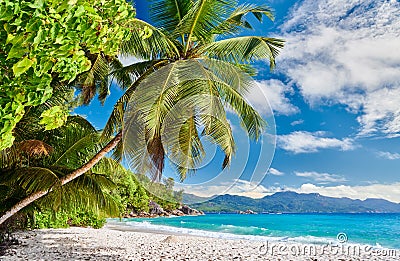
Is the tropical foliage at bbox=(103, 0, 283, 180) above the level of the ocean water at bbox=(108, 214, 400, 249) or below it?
above

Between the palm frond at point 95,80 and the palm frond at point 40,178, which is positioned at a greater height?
the palm frond at point 95,80

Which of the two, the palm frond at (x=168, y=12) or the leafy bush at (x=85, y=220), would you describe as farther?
the leafy bush at (x=85, y=220)

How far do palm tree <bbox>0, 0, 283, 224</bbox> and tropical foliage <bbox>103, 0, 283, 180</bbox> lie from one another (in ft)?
0.06

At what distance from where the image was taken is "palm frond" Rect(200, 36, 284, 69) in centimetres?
773

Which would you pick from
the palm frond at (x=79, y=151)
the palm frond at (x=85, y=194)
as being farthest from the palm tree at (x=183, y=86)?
the palm frond at (x=79, y=151)

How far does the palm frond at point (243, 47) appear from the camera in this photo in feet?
25.4

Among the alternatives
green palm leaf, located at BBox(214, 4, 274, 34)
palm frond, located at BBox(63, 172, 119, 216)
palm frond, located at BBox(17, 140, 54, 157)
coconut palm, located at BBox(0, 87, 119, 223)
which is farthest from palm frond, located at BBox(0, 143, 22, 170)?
green palm leaf, located at BBox(214, 4, 274, 34)

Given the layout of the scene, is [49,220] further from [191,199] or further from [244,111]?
[244,111]

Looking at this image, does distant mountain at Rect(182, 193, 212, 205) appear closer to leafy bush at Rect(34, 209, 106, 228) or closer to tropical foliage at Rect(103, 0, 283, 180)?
tropical foliage at Rect(103, 0, 283, 180)

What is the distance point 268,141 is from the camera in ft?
26.1

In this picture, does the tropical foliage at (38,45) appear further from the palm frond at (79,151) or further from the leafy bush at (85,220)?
the leafy bush at (85,220)

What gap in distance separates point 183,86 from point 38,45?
4.80 meters

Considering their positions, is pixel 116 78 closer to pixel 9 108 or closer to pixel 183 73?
pixel 183 73

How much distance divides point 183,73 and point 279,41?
90.3 inches
